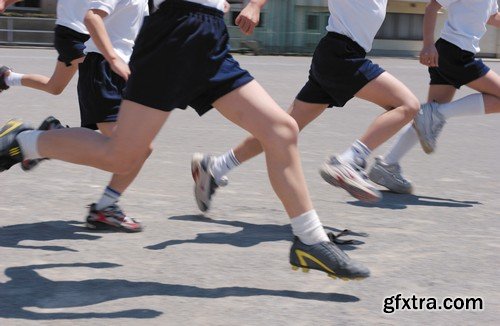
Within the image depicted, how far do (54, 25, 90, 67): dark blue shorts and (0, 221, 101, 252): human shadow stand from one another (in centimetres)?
144

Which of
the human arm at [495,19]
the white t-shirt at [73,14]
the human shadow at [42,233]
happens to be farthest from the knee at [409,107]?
the white t-shirt at [73,14]

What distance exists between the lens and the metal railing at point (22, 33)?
90.2 ft

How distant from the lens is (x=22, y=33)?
27.8m

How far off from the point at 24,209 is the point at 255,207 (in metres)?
1.35

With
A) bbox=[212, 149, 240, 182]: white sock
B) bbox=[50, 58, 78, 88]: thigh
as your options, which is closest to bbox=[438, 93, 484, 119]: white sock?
bbox=[212, 149, 240, 182]: white sock

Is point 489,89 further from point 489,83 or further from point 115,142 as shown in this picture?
point 115,142

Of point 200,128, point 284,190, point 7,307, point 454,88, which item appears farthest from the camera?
point 200,128

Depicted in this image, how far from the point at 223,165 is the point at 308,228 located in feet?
5.16

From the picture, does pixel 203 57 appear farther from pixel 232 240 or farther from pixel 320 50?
pixel 320 50

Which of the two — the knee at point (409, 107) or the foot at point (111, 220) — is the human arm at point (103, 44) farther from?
the knee at point (409, 107)

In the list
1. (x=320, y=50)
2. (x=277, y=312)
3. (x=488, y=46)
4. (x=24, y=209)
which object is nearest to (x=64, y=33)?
(x=24, y=209)

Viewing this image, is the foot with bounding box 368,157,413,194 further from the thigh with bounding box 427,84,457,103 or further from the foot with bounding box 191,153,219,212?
the foot with bounding box 191,153,219,212

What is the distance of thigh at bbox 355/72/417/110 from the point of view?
5668mm

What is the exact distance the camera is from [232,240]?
5055 mm
